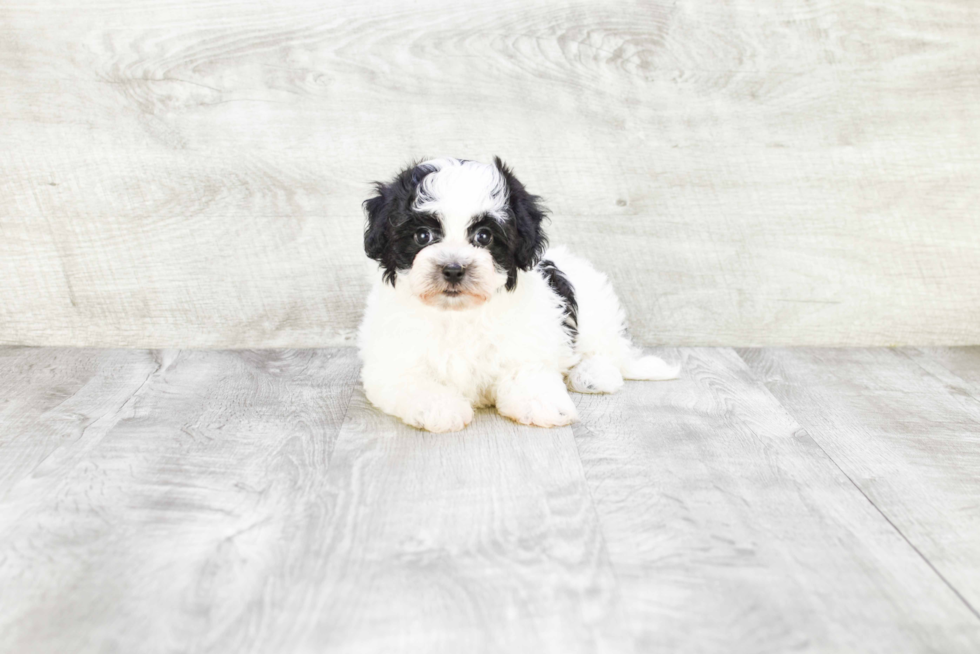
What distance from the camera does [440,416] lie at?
2039 millimetres

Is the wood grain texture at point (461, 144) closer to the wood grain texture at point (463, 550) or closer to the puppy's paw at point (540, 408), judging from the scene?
the puppy's paw at point (540, 408)

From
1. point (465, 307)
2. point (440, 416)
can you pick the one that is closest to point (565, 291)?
point (465, 307)

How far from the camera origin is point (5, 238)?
2.83 metres

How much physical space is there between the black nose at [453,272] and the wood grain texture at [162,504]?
52cm

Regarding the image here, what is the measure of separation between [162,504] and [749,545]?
1.21 m

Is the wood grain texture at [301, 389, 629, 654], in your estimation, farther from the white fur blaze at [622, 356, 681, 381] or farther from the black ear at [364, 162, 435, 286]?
the white fur blaze at [622, 356, 681, 381]

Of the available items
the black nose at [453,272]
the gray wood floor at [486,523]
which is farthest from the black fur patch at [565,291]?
the black nose at [453,272]

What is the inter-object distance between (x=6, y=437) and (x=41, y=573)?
770 millimetres

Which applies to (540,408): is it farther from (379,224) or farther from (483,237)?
(379,224)

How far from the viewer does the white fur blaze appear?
2564 millimetres

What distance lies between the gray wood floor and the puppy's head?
0.40 meters

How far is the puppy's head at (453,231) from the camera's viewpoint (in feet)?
6.34

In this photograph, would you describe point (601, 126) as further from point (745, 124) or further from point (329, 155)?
point (329, 155)

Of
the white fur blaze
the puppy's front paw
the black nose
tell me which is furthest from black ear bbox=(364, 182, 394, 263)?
the white fur blaze
